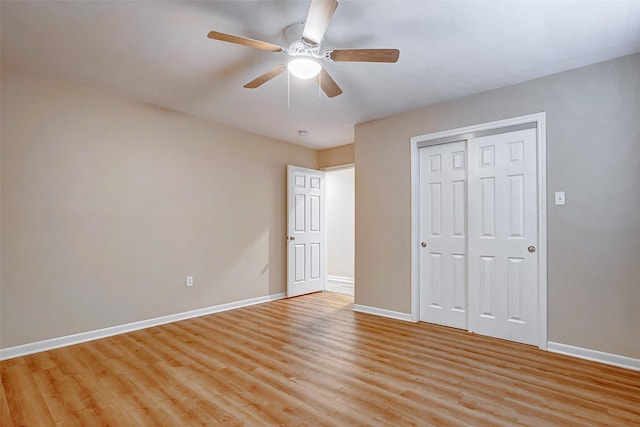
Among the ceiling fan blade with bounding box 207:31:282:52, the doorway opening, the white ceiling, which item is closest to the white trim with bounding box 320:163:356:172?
the doorway opening

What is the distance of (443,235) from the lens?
3814mm

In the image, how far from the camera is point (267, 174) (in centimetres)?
514

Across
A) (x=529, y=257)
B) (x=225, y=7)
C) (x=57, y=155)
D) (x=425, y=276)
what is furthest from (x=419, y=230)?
(x=57, y=155)

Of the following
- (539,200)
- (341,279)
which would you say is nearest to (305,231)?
(341,279)

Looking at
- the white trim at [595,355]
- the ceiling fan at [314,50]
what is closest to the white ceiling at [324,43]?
the ceiling fan at [314,50]

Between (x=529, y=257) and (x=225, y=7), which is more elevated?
(x=225, y=7)

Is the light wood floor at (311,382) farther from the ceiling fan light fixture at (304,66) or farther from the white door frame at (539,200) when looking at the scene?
the ceiling fan light fixture at (304,66)

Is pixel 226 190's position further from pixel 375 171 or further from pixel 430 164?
pixel 430 164

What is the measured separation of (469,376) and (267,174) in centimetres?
373

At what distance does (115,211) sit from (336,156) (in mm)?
3404

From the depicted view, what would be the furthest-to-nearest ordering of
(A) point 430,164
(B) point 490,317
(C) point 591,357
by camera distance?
(A) point 430,164 → (B) point 490,317 → (C) point 591,357

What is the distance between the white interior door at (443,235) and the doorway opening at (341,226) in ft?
9.58

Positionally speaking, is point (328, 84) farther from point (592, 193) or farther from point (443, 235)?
point (592, 193)

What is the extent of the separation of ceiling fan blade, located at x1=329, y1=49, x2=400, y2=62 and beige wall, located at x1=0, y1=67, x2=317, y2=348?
2.62 metres
